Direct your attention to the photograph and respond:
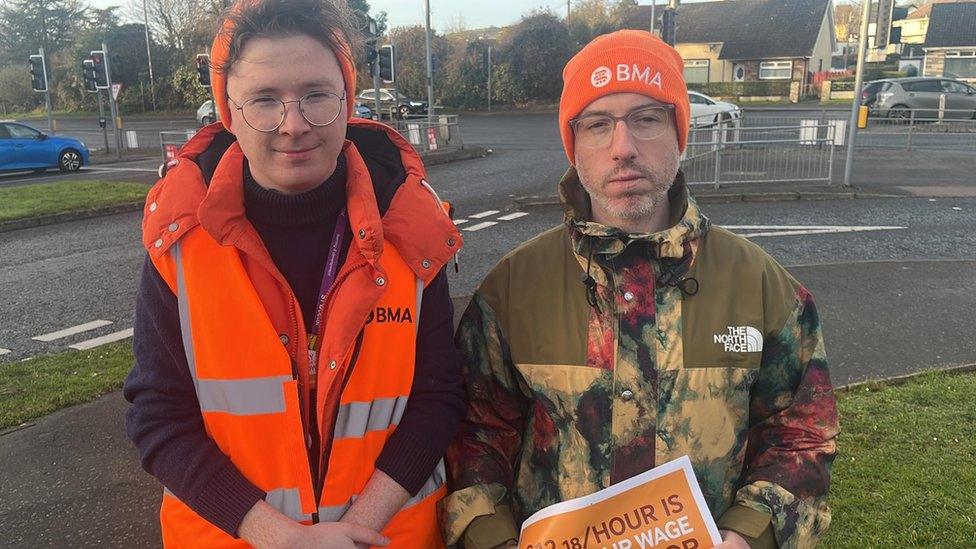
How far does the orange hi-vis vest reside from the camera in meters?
1.67

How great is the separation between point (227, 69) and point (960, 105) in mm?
32039

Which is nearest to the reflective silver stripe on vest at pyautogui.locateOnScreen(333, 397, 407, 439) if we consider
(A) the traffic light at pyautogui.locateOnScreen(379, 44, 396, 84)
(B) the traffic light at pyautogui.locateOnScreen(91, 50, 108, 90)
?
(A) the traffic light at pyautogui.locateOnScreen(379, 44, 396, 84)

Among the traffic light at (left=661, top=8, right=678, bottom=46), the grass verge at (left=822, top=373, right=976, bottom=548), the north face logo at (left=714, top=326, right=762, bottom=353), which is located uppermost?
the traffic light at (left=661, top=8, right=678, bottom=46)

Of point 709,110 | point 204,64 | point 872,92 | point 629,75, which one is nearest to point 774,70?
point 872,92

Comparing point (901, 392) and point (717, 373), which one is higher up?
point (717, 373)

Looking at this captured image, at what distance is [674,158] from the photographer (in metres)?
A: 1.87

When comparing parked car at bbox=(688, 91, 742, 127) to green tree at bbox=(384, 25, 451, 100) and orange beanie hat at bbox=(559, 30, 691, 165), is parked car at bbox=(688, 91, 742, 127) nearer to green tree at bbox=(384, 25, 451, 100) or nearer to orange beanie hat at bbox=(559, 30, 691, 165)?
orange beanie hat at bbox=(559, 30, 691, 165)

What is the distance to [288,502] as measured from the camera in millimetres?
1720

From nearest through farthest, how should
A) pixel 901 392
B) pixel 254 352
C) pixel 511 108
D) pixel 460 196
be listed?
pixel 254 352 < pixel 901 392 < pixel 460 196 < pixel 511 108

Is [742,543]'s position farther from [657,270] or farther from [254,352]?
[254,352]

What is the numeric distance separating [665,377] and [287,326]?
2.89 feet

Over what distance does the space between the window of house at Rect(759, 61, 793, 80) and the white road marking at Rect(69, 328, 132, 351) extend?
5277cm

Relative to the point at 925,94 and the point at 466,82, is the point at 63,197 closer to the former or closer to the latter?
the point at 925,94

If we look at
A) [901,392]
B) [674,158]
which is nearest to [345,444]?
[674,158]
